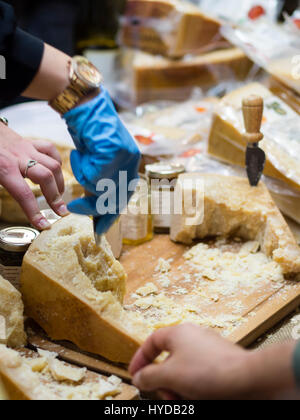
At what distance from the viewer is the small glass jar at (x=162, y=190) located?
168 cm

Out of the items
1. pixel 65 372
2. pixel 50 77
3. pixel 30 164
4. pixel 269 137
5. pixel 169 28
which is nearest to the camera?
pixel 65 372

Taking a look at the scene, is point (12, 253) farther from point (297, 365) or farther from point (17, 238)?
point (297, 365)

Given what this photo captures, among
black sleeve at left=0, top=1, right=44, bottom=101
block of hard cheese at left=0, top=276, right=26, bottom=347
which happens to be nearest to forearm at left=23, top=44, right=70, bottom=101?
black sleeve at left=0, top=1, right=44, bottom=101

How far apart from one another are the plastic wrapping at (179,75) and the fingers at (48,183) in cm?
158

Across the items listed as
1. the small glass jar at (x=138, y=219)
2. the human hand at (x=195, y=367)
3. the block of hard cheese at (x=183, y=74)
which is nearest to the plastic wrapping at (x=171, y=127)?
the block of hard cheese at (x=183, y=74)

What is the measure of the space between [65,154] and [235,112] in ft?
2.19

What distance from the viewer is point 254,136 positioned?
1.63 metres

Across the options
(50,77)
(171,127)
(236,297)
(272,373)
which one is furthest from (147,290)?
(171,127)

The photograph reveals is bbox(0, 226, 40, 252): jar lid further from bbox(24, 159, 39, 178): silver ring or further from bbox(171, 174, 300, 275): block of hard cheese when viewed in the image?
bbox(171, 174, 300, 275): block of hard cheese

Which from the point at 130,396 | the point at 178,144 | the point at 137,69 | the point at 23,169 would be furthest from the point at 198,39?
the point at 130,396

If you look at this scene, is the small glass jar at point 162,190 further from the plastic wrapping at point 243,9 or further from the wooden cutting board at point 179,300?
the plastic wrapping at point 243,9

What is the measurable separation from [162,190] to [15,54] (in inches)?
25.0

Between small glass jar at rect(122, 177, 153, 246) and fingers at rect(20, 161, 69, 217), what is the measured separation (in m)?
0.29
